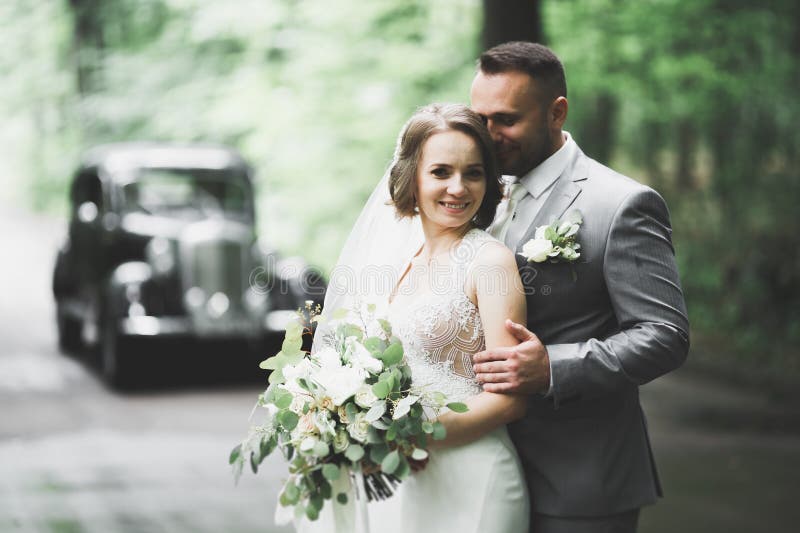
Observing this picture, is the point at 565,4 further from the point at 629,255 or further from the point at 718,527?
the point at 629,255

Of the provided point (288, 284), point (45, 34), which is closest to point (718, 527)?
point (288, 284)

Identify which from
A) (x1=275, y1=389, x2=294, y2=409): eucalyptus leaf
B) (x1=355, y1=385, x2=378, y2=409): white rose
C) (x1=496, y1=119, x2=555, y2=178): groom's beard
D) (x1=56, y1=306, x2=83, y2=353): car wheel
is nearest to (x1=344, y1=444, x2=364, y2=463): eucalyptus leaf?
(x1=355, y1=385, x2=378, y2=409): white rose

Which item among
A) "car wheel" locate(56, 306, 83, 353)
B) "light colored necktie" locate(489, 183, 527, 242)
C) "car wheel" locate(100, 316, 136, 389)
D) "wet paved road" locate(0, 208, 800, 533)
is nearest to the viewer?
"light colored necktie" locate(489, 183, 527, 242)

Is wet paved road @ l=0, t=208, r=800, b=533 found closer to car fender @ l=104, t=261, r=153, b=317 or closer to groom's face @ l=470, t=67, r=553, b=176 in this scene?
car fender @ l=104, t=261, r=153, b=317

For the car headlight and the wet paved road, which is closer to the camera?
the wet paved road

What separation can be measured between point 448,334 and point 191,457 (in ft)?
16.5

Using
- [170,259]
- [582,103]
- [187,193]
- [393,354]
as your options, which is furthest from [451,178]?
[582,103]

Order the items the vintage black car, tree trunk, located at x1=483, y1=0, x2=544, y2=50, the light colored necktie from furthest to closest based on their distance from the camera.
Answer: the vintage black car
tree trunk, located at x1=483, y1=0, x2=544, y2=50
the light colored necktie

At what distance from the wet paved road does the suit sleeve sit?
3.50 meters

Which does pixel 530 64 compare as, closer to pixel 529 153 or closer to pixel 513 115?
pixel 513 115

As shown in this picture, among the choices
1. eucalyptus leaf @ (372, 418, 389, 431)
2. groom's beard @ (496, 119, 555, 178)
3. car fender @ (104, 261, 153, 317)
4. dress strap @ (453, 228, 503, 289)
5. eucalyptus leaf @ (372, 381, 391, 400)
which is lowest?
car fender @ (104, 261, 153, 317)

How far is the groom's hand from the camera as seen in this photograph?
8.48 feet

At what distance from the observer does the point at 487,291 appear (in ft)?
8.76

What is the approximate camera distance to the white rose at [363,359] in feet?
8.57
